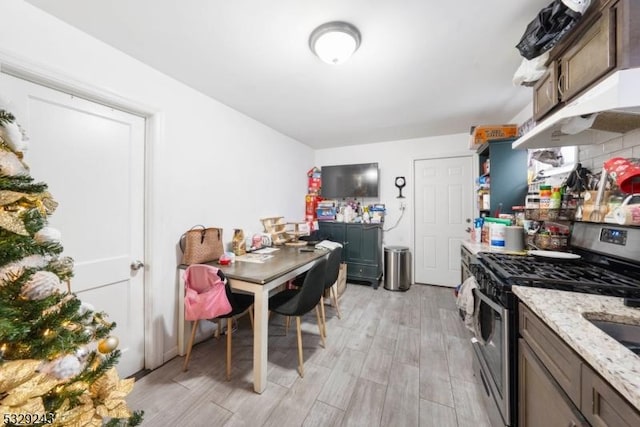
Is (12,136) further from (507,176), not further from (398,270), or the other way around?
(398,270)

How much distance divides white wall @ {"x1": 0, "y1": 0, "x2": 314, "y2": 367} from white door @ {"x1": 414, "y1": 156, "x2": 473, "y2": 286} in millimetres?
2391

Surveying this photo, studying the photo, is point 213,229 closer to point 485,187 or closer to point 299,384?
point 299,384

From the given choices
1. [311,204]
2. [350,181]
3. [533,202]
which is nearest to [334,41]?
[533,202]

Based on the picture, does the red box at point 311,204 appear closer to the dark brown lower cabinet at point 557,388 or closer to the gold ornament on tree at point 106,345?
the dark brown lower cabinet at point 557,388

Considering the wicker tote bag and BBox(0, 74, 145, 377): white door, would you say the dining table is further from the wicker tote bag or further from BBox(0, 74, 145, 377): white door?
BBox(0, 74, 145, 377): white door

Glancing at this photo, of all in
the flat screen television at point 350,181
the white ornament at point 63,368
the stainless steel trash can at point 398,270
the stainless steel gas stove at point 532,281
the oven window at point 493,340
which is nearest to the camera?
the white ornament at point 63,368

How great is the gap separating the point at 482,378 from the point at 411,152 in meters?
3.01

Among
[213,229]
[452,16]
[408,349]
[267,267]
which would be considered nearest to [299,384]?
[267,267]

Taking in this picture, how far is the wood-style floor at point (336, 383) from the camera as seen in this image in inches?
53.3

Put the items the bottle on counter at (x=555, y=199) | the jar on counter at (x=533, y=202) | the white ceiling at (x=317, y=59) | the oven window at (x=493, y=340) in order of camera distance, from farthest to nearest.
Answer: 1. the jar on counter at (x=533, y=202)
2. the bottle on counter at (x=555, y=199)
3. the white ceiling at (x=317, y=59)
4. the oven window at (x=493, y=340)

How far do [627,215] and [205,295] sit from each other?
2.42m

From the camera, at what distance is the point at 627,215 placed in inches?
44.2

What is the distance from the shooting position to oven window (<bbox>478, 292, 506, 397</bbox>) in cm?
113

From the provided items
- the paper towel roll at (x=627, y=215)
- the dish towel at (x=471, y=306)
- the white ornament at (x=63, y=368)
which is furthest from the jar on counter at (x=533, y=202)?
the white ornament at (x=63, y=368)
